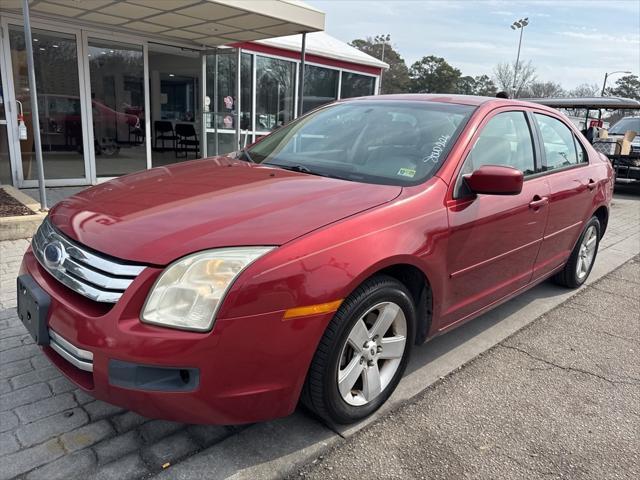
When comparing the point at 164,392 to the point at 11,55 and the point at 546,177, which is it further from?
the point at 11,55

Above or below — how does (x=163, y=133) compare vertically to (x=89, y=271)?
below

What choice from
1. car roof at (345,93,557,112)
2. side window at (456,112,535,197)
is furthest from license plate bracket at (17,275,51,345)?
car roof at (345,93,557,112)

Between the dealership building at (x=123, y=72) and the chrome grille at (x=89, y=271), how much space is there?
4.83 metres

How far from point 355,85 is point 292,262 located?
12889 mm

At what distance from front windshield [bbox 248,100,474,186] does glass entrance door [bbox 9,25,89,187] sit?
18.3ft

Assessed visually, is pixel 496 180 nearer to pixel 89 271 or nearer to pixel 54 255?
pixel 89 271

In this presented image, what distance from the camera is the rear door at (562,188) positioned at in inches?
146

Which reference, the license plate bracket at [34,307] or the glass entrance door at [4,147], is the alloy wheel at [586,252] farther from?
the glass entrance door at [4,147]

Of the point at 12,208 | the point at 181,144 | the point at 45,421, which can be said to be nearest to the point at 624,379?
the point at 45,421

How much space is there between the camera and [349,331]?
222 centimetres

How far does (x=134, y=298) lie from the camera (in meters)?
1.91

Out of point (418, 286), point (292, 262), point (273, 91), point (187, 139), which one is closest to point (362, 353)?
point (418, 286)

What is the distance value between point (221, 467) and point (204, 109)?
30.1ft

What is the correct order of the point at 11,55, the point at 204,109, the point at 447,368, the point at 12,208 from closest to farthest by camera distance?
the point at 447,368 < the point at 12,208 < the point at 11,55 < the point at 204,109
